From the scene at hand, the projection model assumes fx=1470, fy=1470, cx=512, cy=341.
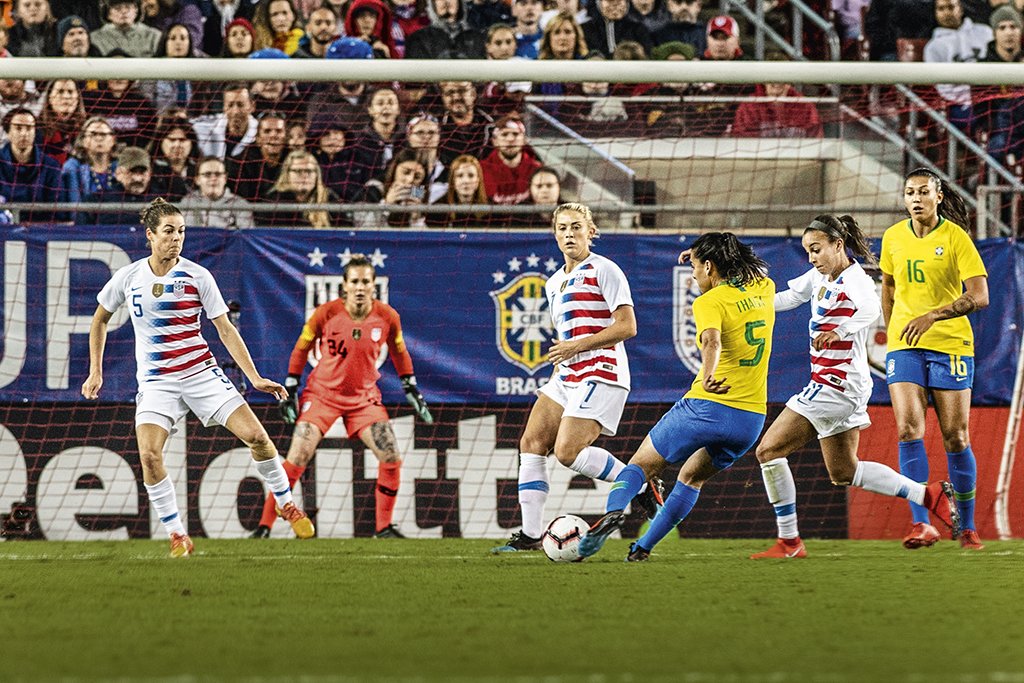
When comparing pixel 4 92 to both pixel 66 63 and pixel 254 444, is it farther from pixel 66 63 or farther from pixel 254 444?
pixel 254 444

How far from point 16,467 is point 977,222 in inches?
304

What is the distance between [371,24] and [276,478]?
17.2ft

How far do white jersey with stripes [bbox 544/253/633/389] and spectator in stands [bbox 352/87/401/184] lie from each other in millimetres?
3690

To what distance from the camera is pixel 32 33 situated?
42.8ft

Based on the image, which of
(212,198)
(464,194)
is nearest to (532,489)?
(464,194)

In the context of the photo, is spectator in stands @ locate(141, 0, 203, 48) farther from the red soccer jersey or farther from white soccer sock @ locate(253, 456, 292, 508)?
white soccer sock @ locate(253, 456, 292, 508)

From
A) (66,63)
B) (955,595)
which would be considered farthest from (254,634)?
(66,63)

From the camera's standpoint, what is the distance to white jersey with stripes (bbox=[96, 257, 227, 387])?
8.97 m

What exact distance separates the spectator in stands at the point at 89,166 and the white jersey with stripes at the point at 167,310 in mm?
2496

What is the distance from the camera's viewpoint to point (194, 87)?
12.7 meters

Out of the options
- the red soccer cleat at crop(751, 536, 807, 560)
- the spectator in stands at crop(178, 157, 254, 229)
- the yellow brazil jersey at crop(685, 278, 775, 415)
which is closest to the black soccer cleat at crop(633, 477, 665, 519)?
the red soccer cleat at crop(751, 536, 807, 560)

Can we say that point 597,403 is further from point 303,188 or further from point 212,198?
point 212,198

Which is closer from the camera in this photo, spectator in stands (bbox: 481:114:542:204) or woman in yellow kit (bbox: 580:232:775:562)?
woman in yellow kit (bbox: 580:232:775:562)

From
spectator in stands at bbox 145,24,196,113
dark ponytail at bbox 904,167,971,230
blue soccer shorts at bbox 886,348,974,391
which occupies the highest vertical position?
spectator in stands at bbox 145,24,196,113
